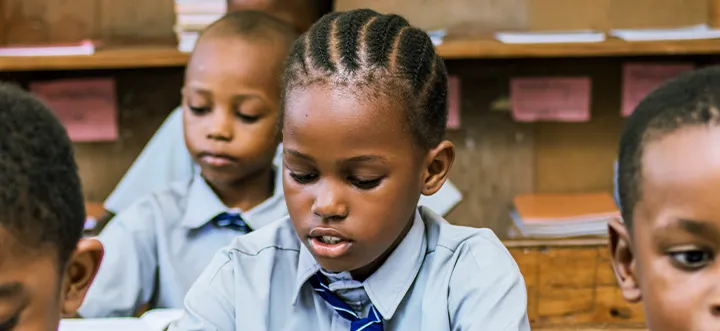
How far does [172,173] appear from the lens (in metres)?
1.91

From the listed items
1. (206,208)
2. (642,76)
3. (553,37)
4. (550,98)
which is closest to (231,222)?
(206,208)

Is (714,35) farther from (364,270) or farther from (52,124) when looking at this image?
(52,124)

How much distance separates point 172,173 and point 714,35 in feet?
4.19

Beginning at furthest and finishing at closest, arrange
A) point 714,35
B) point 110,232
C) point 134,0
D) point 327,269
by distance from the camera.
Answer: point 134,0 → point 714,35 → point 110,232 → point 327,269

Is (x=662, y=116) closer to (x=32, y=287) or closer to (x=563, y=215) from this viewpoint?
(x=32, y=287)

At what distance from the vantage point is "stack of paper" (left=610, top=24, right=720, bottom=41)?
2.05 m

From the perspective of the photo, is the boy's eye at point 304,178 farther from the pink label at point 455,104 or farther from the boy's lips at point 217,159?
the pink label at point 455,104

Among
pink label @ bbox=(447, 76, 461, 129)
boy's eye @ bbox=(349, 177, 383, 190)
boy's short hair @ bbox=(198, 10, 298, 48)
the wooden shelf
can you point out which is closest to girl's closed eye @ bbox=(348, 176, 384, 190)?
boy's eye @ bbox=(349, 177, 383, 190)

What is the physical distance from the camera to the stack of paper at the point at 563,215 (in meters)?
2.07

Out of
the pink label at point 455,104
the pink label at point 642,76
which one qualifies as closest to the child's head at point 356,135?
the pink label at point 455,104

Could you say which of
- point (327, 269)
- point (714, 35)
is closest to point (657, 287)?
point (327, 269)

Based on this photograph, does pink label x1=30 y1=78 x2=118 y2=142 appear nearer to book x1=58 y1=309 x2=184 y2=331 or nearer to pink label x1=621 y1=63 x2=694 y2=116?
book x1=58 y1=309 x2=184 y2=331

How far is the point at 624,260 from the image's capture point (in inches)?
34.5

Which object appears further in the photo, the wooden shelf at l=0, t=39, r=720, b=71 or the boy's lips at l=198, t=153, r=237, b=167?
the wooden shelf at l=0, t=39, r=720, b=71
